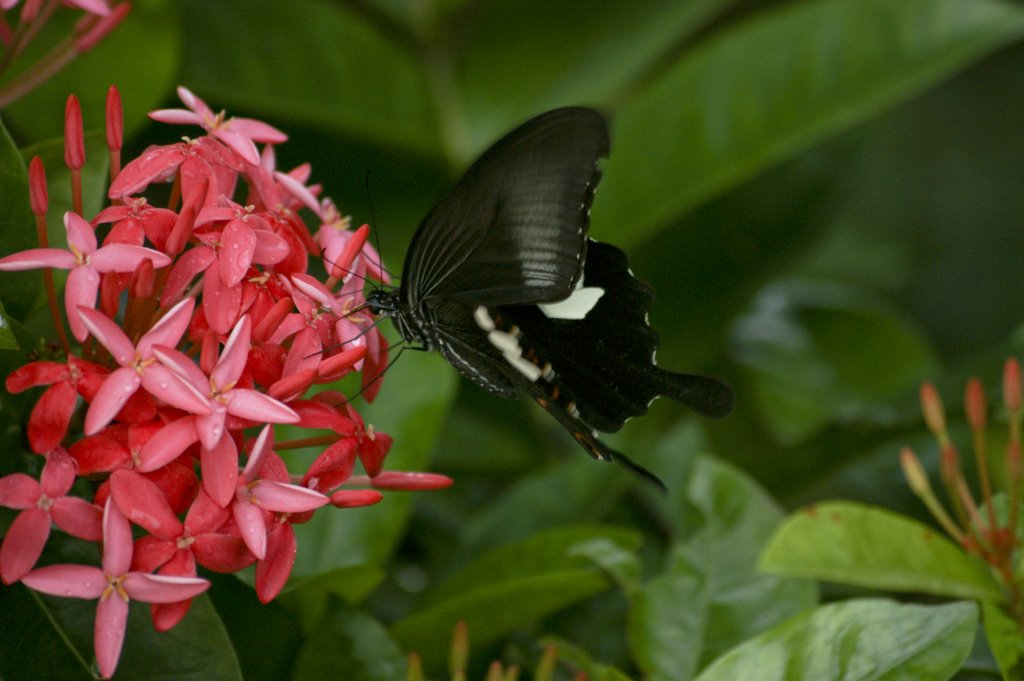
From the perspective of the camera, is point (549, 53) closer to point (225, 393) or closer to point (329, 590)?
point (329, 590)

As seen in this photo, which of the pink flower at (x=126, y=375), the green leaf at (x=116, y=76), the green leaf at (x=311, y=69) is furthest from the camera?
the green leaf at (x=311, y=69)

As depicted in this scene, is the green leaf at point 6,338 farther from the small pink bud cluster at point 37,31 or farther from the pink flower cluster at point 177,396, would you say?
the small pink bud cluster at point 37,31

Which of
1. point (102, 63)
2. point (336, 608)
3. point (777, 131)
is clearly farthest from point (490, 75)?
point (336, 608)

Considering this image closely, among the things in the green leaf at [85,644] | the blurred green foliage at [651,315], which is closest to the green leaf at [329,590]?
the blurred green foliage at [651,315]

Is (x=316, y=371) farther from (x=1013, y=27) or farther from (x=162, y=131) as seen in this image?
(x=1013, y=27)

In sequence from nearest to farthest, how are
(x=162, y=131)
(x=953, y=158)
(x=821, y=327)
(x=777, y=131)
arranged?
1. (x=162, y=131)
2. (x=777, y=131)
3. (x=821, y=327)
4. (x=953, y=158)

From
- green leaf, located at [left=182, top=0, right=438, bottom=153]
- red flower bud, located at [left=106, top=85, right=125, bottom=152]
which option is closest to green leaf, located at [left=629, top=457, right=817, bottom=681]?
red flower bud, located at [left=106, top=85, right=125, bottom=152]
